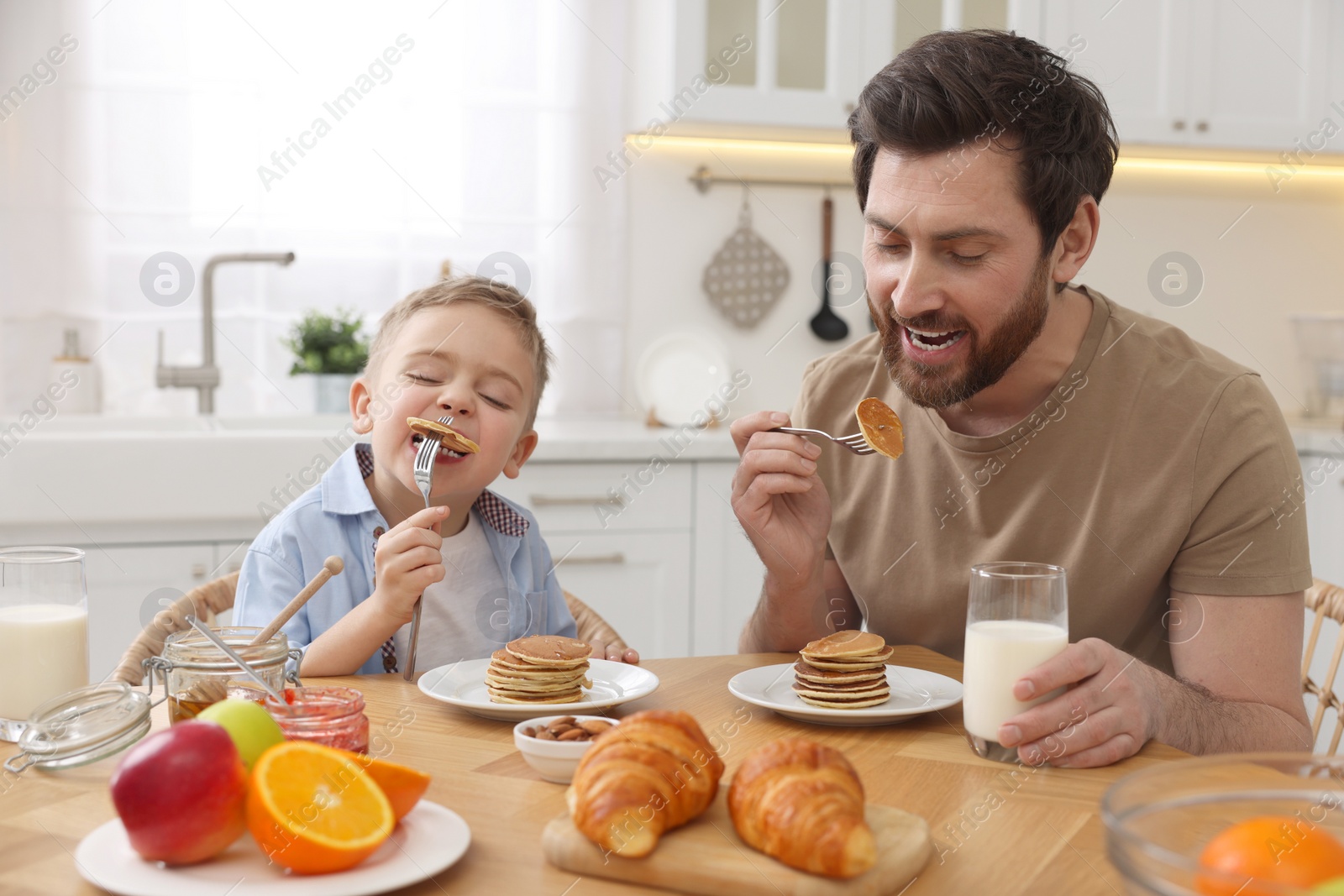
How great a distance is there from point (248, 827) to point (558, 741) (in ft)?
0.79

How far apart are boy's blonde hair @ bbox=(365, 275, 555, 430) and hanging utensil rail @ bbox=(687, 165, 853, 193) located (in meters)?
1.94

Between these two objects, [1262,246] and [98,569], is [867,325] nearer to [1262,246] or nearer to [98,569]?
[1262,246]

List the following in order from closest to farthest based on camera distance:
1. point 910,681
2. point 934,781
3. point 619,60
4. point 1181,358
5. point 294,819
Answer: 1. point 294,819
2. point 934,781
3. point 910,681
4. point 1181,358
5. point 619,60

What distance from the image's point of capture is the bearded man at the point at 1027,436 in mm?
1368

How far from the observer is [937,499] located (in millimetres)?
1593

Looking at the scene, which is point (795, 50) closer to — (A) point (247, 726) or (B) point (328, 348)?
(B) point (328, 348)

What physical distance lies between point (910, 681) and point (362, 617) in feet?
1.91

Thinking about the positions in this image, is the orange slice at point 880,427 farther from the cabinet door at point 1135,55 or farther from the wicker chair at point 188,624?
the cabinet door at point 1135,55

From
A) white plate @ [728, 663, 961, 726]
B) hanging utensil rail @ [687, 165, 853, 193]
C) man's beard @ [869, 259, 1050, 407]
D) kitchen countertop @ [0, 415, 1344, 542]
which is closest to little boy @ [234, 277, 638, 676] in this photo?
white plate @ [728, 663, 961, 726]

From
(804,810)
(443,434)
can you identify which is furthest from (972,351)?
(804,810)

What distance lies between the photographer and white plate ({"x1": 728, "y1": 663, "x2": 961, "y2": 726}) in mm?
1085

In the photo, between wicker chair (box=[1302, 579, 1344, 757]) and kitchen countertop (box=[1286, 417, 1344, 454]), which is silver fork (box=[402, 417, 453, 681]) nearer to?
wicker chair (box=[1302, 579, 1344, 757])

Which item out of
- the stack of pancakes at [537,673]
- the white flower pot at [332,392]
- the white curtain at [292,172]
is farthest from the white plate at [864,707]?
the white curtain at [292,172]

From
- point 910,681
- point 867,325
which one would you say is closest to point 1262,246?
point 867,325
